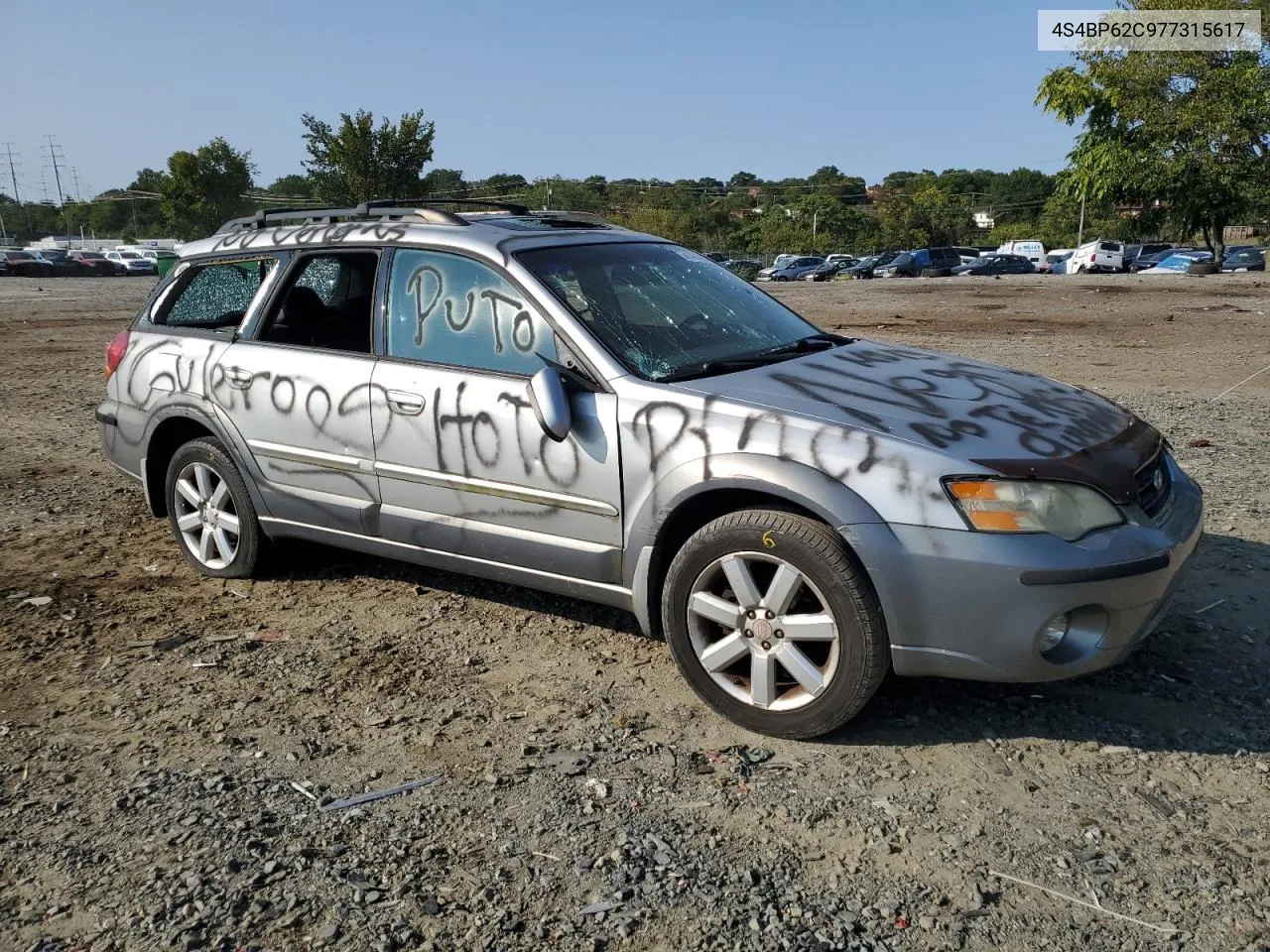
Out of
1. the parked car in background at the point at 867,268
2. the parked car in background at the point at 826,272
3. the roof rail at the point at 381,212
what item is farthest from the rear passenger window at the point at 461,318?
the parked car in background at the point at 867,268

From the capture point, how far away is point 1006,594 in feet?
9.84

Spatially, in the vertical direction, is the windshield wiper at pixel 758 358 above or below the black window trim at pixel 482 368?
below

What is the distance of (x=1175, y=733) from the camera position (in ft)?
11.1

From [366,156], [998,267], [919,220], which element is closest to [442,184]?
[366,156]

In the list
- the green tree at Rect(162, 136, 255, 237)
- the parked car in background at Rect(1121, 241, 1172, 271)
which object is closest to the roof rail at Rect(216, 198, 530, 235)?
the parked car in background at Rect(1121, 241, 1172, 271)

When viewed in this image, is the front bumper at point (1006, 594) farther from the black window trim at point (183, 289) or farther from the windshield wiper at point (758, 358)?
the black window trim at point (183, 289)

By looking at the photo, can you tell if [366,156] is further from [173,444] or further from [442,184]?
[173,444]

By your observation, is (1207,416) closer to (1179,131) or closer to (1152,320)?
(1152,320)

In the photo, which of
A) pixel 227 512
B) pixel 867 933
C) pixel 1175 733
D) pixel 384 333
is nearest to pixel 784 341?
pixel 384 333

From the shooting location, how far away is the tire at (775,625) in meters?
3.16

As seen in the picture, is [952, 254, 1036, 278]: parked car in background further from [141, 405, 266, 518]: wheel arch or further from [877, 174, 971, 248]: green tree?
[141, 405, 266, 518]: wheel arch

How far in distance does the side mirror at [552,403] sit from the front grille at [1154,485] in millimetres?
1879

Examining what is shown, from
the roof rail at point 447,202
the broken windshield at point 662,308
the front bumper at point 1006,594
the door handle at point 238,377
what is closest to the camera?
the front bumper at point 1006,594

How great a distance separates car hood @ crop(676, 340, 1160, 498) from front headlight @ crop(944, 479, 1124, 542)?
51mm
